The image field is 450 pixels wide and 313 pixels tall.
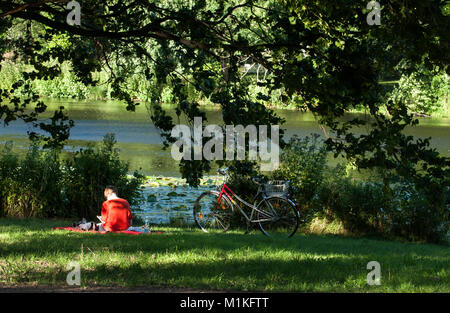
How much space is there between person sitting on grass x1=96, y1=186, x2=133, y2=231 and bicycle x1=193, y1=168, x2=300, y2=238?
1.78 m

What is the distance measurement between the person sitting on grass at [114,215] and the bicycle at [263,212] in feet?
5.85

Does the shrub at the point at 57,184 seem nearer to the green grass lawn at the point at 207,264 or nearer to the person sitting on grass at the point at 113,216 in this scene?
the person sitting on grass at the point at 113,216

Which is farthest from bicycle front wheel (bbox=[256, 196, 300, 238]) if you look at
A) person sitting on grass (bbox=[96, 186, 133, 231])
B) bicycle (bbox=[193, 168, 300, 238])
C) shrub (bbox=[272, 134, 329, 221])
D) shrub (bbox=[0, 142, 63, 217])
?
shrub (bbox=[0, 142, 63, 217])

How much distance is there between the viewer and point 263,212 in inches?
416

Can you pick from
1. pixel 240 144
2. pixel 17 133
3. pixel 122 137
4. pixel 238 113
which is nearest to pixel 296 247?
pixel 240 144

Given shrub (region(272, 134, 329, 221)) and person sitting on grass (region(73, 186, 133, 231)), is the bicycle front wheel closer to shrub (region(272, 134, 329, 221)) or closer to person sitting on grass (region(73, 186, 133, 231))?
shrub (region(272, 134, 329, 221))

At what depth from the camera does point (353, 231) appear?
→ 459 inches

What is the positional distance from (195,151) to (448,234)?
7.71m

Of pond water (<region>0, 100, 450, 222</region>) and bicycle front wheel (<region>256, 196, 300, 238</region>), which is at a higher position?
pond water (<region>0, 100, 450, 222</region>)

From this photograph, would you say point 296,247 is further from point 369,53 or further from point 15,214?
point 15,214

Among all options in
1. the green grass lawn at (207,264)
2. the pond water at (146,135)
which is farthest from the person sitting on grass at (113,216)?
the pond water at (146,135)

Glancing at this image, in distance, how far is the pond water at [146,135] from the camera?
1400 cm

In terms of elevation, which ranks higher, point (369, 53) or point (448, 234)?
point (369, 53)

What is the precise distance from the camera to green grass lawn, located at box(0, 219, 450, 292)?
229 inches
